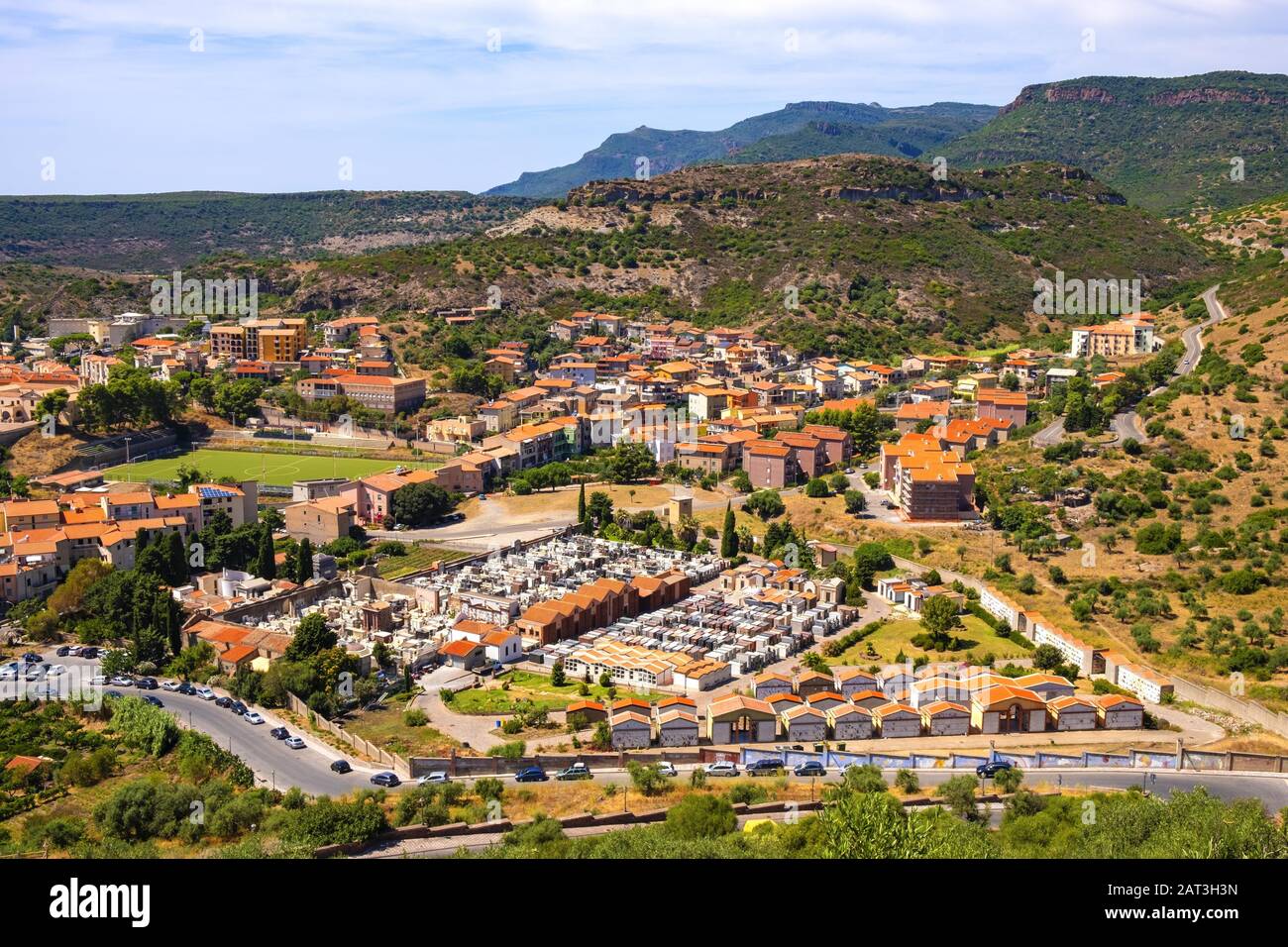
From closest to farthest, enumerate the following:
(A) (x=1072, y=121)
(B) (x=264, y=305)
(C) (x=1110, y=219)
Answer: (B) (x=264, y=305)
(C) (x=1110, y=219)
(A) (x=1072, y=121)

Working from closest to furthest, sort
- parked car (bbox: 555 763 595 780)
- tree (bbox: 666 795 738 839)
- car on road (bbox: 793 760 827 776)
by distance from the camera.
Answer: tree (bbox: 666 795 738 839) → parked car (bbox: 555 763 595 780) → car on road (bbox: 793 760 827 776)

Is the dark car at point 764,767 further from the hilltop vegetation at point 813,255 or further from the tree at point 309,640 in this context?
the hilltop vegetation at point 813,255

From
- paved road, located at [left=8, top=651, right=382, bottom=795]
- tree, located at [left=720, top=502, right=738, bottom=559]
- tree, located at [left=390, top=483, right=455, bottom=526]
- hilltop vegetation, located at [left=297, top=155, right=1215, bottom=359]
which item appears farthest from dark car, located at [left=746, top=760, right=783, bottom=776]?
hilltop vegetation, located at [left=297, top=155, right=1215, bottom=359]

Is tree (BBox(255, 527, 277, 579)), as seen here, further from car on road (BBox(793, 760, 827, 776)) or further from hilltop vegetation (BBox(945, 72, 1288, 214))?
hilltop vegetation (BBox(945, 72, 1288, 214))

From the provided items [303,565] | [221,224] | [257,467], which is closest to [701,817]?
[303,565]

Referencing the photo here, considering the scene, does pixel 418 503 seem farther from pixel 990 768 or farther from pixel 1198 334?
pixel 1198 334
